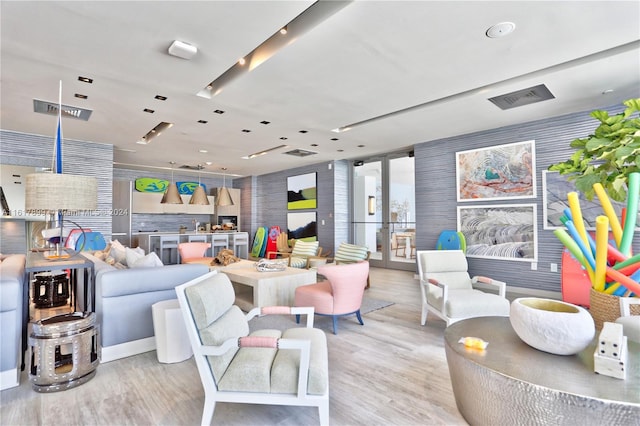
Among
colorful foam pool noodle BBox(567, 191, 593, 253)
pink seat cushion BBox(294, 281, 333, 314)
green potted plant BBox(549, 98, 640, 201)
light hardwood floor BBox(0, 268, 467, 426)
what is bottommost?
light hardwood floor BBox(0, 268, 467, 426)

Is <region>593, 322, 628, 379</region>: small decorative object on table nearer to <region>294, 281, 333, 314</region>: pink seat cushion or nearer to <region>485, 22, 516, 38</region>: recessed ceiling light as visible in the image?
<region>294, 281, 333, 314</region>: pink seat cushion

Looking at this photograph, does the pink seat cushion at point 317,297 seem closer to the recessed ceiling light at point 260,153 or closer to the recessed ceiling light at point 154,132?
the recessed ceiling light at point 154,132

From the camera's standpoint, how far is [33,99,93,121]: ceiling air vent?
4352 millimetres

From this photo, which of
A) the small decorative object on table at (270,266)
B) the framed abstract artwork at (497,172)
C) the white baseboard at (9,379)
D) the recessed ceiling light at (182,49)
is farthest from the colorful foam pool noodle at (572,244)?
the framed abstract artwork at (497,172)

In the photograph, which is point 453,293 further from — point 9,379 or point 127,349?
point 9,379

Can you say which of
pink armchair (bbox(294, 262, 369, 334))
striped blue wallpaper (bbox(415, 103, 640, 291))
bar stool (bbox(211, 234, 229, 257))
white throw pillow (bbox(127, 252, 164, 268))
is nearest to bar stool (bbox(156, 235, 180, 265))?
bar stool (bbox(211, 234, 229, 257))

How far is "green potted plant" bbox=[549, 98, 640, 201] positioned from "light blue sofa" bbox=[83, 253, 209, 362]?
3136 millimetres

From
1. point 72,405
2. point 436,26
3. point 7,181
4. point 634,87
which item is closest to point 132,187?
point 7,181

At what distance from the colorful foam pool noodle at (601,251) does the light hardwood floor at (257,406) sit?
1086 mm

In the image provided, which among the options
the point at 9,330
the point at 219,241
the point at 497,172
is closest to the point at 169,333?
the point at 9,330

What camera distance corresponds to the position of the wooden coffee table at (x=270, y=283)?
3.89 m

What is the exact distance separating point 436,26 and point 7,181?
7.28 metres

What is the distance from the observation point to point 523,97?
416 cm

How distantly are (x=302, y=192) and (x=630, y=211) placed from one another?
8.37 meters
